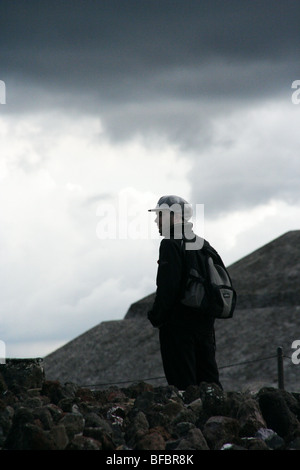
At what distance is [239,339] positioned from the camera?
21578 millimetres

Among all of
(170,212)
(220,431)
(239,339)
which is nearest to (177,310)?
(170,212)

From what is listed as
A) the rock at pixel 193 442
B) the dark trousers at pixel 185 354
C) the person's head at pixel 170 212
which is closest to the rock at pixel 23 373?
the dark trousers at pixel 185 354

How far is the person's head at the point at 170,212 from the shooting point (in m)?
7.00

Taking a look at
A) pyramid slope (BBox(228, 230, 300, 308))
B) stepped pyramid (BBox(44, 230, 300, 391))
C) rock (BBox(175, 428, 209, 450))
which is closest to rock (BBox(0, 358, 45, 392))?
rock (BBox(175, 428, 209, 450))

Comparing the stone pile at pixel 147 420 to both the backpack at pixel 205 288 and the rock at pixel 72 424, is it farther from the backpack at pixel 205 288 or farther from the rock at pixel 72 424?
the backpack at pixel 205 288

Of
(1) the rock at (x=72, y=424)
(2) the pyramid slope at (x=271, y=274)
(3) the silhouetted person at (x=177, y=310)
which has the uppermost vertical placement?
(2) the pyramid slope at (x=271, y=274)

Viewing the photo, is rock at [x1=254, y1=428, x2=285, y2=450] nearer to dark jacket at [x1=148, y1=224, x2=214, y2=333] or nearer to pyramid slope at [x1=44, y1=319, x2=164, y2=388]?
dark jacket at [x1=148, y1=224, x2=214, y2=333]

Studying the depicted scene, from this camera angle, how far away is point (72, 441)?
5.13 metres

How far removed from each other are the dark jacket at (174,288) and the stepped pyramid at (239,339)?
35.3ft

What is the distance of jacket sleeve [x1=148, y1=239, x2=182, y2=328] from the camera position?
672 centimetres

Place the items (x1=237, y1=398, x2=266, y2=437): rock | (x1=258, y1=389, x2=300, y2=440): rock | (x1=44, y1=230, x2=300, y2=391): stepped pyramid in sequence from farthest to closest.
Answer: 1. (x1=44, y1=230, x2=300, y2=391): stepped pyramid
2. (x1=258, y1=389, x2=300, y2=440): rock
3. (x1=237, y1=398, x2=266, y2=437): rock
